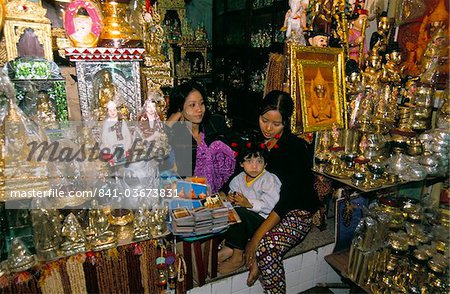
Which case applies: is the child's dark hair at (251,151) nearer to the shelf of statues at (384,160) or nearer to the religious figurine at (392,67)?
the shelf of statues at (384,160)

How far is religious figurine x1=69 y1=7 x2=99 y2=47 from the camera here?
7.21ft

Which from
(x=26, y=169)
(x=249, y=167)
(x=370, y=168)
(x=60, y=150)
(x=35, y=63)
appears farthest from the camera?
(x=370, y=168)

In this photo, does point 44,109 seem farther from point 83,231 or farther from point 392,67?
point 392,67

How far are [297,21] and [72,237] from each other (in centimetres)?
313

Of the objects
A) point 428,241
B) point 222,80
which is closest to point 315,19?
point 428,241

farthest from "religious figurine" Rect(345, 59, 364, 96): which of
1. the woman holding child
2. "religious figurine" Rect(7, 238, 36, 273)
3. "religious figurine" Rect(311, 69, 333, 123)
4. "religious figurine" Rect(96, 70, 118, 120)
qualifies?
"religious figurine" Rect(7, 238, 36, 273)

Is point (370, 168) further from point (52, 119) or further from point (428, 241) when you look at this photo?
point (52, 119)

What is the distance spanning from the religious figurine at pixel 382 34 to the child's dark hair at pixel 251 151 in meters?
2.02

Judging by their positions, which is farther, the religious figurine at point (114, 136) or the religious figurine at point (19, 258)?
the religious figurine at point (114, 136)

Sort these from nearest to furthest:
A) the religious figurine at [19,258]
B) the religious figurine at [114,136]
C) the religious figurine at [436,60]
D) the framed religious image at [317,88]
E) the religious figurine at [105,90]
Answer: the religious figurine at [19,258] < the religious figurine at [114,136] < the religious figurine at [105,90] < the religious figurine at [436,60] < the framed religious image at [317,88]

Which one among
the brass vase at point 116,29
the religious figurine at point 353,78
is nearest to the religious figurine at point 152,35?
the brass vase at point 116,29

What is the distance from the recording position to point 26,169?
5.99 feet

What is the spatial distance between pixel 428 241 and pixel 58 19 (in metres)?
3.84

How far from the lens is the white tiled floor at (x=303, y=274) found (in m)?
2.62
